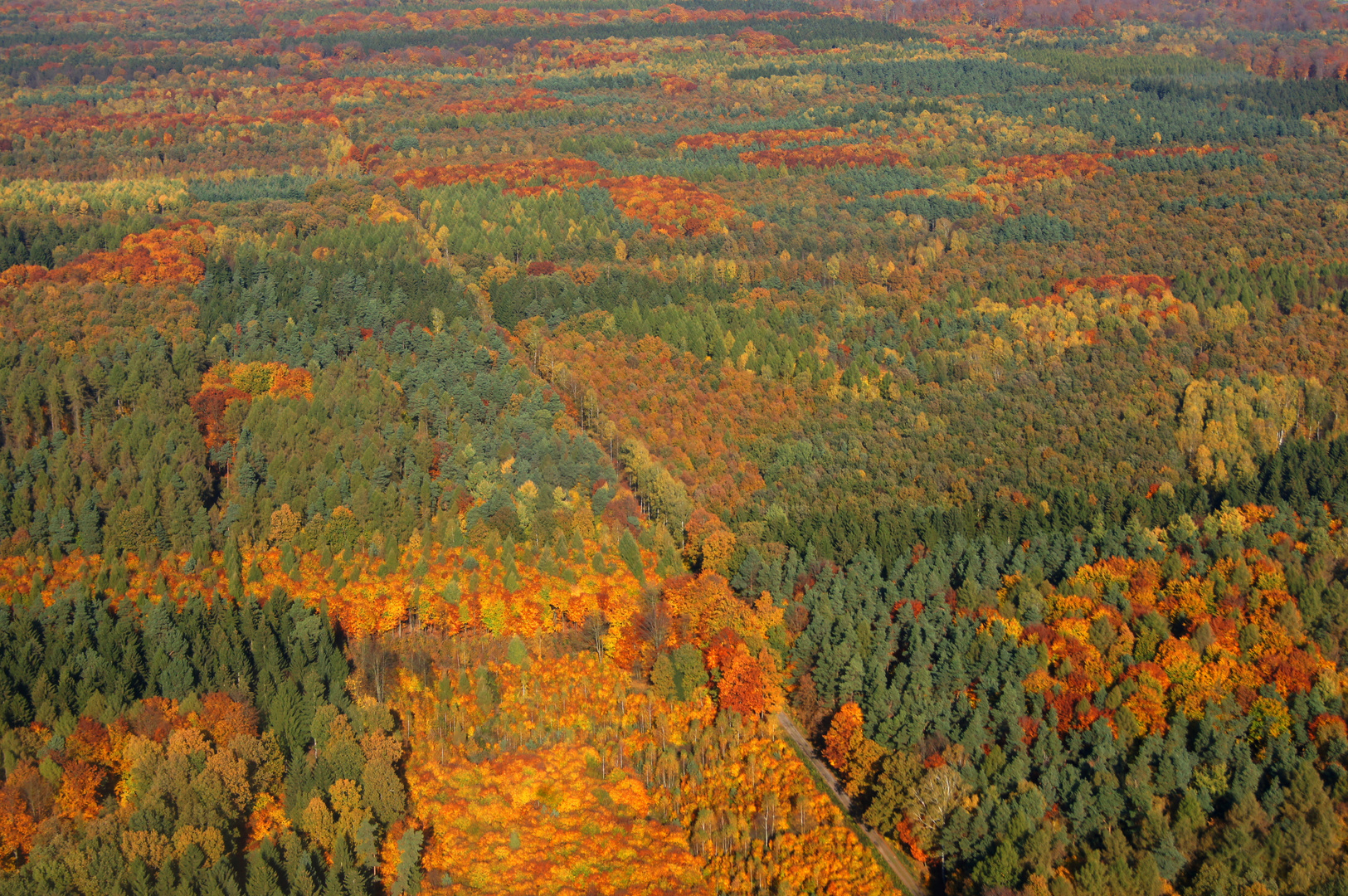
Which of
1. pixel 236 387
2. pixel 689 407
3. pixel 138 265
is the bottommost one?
pixel 689 407

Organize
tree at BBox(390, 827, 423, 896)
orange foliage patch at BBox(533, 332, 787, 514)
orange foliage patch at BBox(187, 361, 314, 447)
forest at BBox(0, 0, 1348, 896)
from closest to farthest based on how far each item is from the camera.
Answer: tree at BBox(390, 827, 423, 896), forest at BBox(0, 0, 1348, 896), orange foliage patch at BBox(187, 361, 314, 447), orange foliage patch at BBox(533, 332, 787, 514)

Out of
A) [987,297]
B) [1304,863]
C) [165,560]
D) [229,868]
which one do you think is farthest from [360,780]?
[987,297]

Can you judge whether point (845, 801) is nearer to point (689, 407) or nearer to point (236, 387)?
point (689, 407)

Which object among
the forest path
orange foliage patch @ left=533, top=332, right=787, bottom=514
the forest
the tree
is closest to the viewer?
the tree

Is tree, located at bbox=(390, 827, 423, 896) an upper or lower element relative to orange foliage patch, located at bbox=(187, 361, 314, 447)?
lower

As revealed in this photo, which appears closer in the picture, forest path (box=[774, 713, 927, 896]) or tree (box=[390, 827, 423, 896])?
tree (box=[390, 827, 423, 896])

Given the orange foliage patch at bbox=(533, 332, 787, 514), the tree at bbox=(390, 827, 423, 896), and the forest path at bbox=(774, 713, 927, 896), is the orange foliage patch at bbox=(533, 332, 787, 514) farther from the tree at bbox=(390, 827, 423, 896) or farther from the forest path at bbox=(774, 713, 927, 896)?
the tree at bbox=(390, 827, 423, 896)

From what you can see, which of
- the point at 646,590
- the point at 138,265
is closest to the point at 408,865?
the point at 646,590

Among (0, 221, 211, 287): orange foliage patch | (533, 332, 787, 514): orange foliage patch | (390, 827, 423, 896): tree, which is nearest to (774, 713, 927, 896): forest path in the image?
(390, 827, 423, 896): tree

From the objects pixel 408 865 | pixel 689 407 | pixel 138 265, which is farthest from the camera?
pixel 138 265
